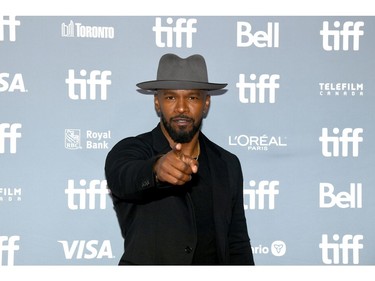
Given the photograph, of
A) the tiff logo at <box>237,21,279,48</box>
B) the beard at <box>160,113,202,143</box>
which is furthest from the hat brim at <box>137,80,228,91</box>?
the tiff logo at <box>237,21,279,48</box>

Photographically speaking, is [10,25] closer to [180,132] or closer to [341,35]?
[180,132]

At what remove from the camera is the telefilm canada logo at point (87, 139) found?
256cm

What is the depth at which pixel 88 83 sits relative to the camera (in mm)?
2572

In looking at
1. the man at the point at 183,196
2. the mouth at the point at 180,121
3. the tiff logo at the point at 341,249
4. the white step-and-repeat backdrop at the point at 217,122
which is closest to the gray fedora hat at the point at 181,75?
the man at the point at 183,196

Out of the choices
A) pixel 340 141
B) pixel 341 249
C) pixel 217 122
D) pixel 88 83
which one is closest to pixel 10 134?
pixel 88 83

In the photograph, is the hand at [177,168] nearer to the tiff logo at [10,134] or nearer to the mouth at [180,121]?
the mouth at [180,121]

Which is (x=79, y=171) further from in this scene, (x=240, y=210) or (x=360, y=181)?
(x=360, y=181)

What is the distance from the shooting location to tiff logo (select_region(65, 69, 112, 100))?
8.41 feet

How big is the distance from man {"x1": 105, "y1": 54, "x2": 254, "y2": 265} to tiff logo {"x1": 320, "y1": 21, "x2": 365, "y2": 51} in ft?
2.26

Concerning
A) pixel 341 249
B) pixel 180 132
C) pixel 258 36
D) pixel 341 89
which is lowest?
pixel 341 249

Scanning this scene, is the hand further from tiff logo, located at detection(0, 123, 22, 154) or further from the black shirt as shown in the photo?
tiff logo, located at detection(0, 123, 22, 154)

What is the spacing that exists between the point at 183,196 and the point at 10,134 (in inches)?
37.6

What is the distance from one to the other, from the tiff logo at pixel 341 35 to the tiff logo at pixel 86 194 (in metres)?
1.29

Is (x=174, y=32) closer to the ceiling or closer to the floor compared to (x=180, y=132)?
closer to the ceiling
